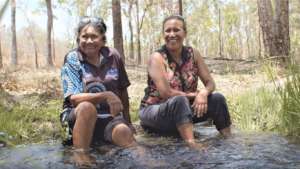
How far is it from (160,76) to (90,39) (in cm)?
62

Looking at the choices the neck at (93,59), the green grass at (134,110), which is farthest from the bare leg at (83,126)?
the green grass at (134,110)

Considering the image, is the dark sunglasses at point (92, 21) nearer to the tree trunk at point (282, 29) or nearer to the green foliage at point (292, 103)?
the green foliage at point (292, 103)

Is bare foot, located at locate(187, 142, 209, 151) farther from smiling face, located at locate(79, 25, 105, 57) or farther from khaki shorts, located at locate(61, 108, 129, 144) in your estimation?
smiling face, located at locate(79, 25, 105, 57)

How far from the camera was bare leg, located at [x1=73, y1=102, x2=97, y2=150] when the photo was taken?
3.00 metres

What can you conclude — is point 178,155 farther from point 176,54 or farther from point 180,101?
point 176,54

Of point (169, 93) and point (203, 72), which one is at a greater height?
point (203, 72)

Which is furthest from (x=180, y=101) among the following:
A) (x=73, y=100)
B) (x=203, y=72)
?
(x=73, y=100)


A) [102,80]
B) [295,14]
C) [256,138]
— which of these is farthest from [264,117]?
[295,14]

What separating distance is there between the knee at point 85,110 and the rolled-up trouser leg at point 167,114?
648 mm

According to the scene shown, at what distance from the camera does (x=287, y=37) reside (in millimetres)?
8680

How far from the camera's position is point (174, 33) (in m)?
3.62

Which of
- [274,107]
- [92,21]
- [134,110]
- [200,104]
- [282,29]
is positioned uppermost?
[282,29]

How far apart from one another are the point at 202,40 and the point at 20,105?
54.6 m

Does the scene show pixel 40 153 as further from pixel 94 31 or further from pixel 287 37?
pixel 287 37
